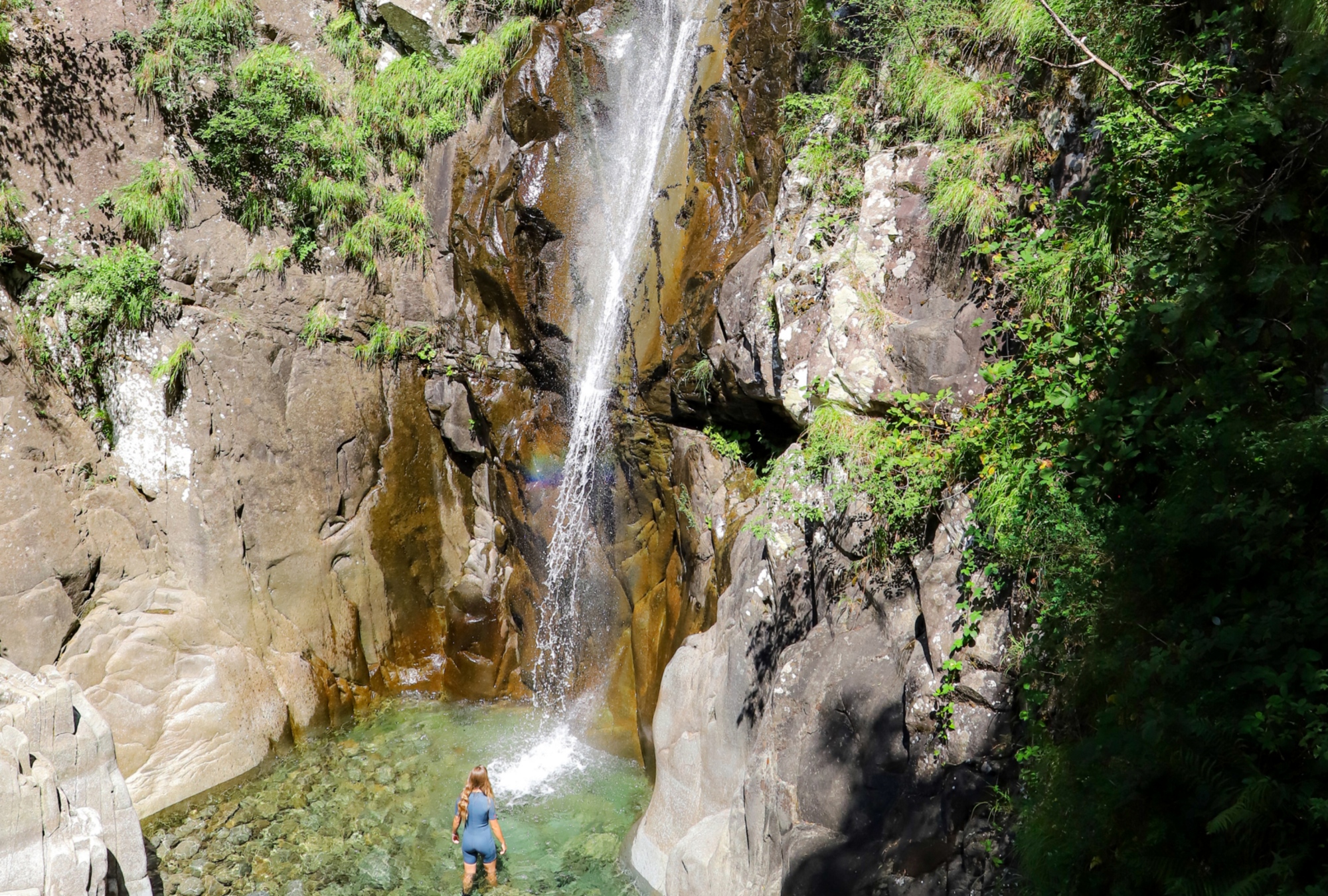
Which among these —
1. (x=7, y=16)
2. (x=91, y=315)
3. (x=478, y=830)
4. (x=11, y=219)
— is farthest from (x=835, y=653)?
(x=7, y=16)

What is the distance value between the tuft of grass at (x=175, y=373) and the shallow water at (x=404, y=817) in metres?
3.67

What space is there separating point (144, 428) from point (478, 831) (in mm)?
5213

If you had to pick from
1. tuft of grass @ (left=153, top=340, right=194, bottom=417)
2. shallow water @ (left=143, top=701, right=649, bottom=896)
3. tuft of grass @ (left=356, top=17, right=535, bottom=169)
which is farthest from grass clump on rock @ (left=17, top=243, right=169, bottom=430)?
shallow water @ (left=143, top=701, right=649, bottom=896)

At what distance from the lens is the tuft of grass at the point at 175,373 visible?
324 inches

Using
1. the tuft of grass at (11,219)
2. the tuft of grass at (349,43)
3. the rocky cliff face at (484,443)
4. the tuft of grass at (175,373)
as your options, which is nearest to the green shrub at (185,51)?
the rocky cliff face at (484,443)

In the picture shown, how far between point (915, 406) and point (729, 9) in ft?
15.6

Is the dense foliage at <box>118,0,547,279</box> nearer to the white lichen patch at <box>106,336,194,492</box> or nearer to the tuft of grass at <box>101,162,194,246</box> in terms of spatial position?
the tuft of grass at <box>101,162,194,246</box>

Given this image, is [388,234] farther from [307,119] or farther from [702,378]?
[702,378]

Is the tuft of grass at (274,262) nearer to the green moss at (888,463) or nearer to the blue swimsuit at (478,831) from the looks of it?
the blue swimsuit at (478,831)

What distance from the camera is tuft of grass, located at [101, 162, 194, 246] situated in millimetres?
8344

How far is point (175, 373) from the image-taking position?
827 cm

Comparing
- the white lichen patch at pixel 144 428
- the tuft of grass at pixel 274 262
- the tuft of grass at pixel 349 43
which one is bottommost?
the white lichen patch at pixel 144 428

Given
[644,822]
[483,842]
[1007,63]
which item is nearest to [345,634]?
[483,842]

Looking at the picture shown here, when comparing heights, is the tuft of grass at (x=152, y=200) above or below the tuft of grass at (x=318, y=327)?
above
